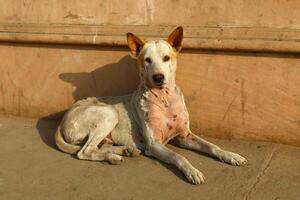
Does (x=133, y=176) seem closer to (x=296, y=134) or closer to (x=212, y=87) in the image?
(x=212, y=87)

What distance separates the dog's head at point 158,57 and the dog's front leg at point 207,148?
0.71m

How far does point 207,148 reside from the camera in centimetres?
496

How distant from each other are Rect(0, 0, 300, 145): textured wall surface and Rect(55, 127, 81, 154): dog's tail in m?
0.92

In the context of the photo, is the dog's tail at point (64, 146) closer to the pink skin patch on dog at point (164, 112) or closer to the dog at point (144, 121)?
the dog at point (144, 121)

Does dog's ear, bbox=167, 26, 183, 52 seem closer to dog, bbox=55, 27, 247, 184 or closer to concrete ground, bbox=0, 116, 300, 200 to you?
→ dog, bbox=55, 27, 247, 184

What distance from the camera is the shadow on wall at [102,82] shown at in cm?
574

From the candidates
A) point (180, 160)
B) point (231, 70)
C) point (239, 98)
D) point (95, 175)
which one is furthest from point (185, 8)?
point (95, 175)

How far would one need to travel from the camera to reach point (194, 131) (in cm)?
556

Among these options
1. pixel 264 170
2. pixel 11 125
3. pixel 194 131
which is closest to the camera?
pixel 264 170

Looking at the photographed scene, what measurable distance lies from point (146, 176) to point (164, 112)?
825mm

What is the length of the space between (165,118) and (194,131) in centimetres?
65

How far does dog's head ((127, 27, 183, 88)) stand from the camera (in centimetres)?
484

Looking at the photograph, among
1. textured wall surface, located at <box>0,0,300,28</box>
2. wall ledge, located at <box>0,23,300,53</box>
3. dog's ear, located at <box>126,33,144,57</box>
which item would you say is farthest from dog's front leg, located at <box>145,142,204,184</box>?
textured wall surface, located at <box>0,0,300,28</box>

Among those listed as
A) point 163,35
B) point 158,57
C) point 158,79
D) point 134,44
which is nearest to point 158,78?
point 158,79
